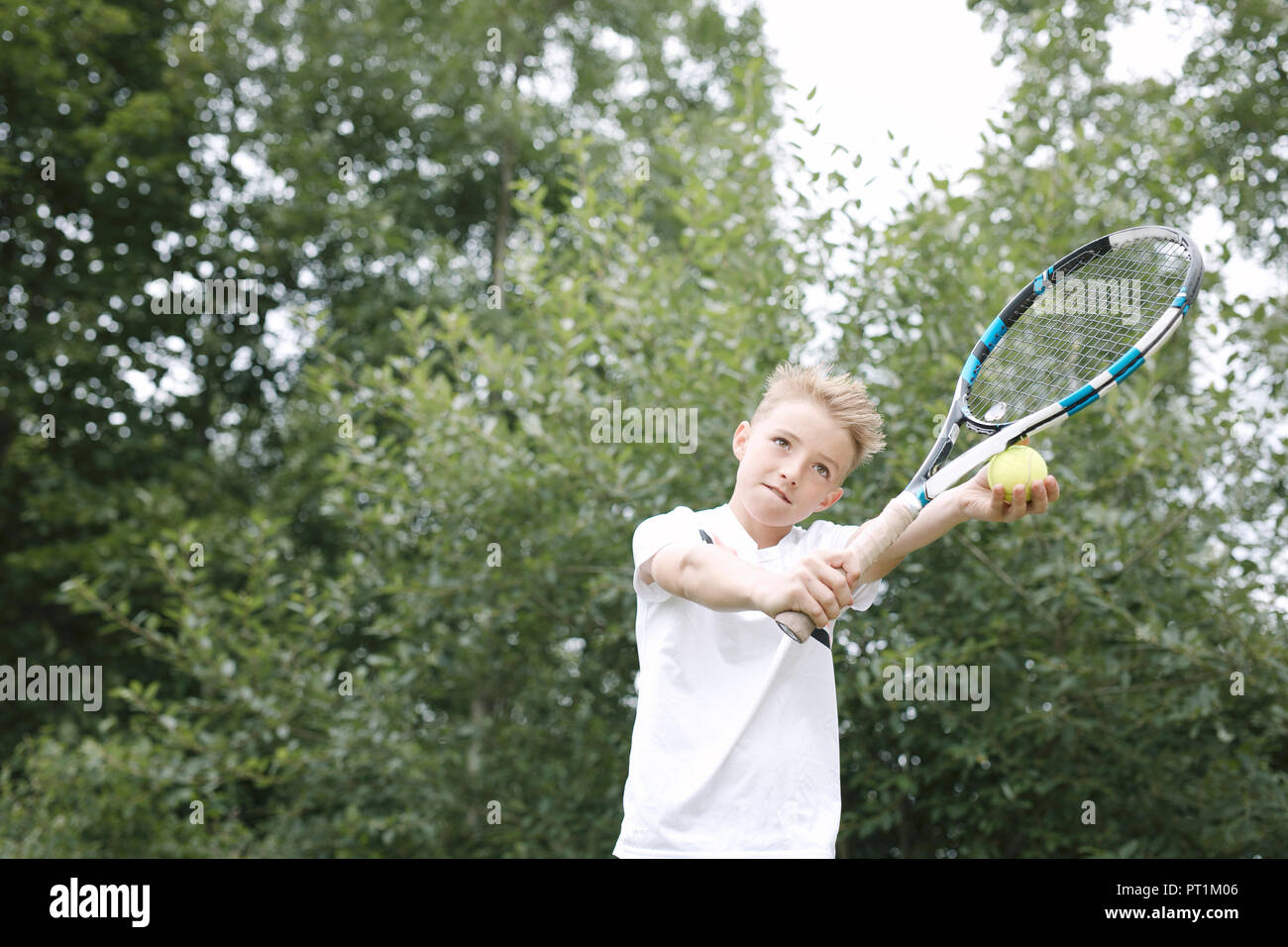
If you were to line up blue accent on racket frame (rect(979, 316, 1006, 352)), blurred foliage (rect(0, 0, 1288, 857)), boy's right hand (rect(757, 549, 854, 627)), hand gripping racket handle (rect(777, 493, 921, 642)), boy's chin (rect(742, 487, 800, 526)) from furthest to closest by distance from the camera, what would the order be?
1. blurred foliage (rect(0, 0, 1288, 857))
2. blue accent on racket frame (rect(979, 316, 1006, 352))
3. boy's chin (rect(742, 487, 800, 526))
4. hand gripping racket handle (rect(777, 493, 921, 642))
5. boy's right hand (rect(757, 549, 854, 627))

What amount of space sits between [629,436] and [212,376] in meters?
7.69

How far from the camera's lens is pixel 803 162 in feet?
16.0

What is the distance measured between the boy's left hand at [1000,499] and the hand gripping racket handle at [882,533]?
0.10m

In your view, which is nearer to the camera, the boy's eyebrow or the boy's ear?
the boy's eyebrow

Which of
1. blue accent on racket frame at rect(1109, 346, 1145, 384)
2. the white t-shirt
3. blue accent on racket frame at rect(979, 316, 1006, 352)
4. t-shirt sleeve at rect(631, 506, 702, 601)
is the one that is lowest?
the white t-shirt

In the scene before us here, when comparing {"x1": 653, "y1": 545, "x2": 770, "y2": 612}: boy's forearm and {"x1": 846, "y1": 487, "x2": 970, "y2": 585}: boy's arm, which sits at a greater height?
{"x1": 846, "y1": 487, "x2": 970, "y2": 585}: boy's arm

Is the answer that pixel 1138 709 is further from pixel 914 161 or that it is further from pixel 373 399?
pixel 373 399

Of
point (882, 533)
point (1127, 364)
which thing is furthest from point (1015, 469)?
point (1127, 364)

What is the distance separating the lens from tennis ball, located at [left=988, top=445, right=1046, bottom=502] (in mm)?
2119

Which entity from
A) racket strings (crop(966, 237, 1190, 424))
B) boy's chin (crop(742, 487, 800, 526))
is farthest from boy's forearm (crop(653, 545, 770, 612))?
racket strings (crop(966, 237, 1190, 424))

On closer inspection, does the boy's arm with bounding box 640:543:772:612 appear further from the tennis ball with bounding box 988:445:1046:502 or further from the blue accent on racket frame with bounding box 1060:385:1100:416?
the blue accent on racket frame with bounding box 1060:385:1100:416

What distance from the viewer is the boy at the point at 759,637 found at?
79.0 inches

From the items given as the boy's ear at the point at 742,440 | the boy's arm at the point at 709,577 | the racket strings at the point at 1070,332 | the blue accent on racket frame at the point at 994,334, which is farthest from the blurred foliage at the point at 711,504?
the boy's arm at the point at 709,577
